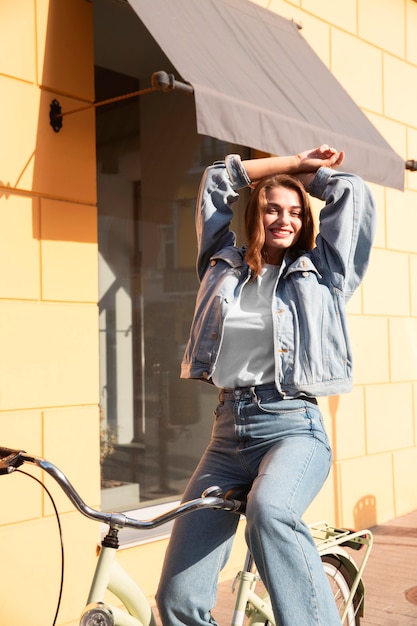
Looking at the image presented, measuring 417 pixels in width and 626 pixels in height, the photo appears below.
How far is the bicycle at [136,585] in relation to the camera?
6.73 feet

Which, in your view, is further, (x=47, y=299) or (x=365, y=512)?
(x=365, y=512)

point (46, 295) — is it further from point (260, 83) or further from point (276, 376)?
point (276, 376)

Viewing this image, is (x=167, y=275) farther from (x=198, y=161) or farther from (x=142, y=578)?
(x=142, y=578)

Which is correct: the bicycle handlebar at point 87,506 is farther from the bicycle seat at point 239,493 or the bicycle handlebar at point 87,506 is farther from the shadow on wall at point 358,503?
the shadow on wall at point 358,503

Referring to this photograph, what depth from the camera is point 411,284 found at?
7199 millimetres

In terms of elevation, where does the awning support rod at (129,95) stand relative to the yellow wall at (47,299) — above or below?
above

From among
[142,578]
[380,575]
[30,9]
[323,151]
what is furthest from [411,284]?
[323,151]

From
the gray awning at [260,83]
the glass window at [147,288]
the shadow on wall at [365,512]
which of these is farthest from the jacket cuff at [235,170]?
the shadow on wall at [365,512]

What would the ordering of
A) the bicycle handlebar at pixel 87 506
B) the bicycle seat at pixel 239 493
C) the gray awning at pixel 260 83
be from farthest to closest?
the gray awning at pixel 260 83 < the bicycle seat at pixel 239 493 < the bicycle handlebar at pixel 87 506

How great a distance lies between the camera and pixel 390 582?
16.5ft

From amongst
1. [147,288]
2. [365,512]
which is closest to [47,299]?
[147,288]

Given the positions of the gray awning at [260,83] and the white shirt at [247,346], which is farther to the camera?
the gray awning at [260,83]

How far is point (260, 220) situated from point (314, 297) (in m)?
0.30

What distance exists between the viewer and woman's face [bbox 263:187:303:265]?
262 centimetres
